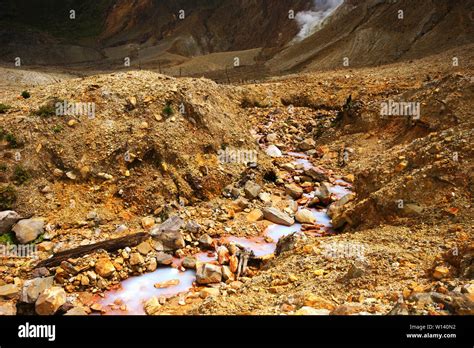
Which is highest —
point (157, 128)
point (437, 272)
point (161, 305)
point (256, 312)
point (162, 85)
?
point (162, 85)

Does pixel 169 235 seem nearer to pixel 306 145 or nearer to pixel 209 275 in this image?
pixel 209 275

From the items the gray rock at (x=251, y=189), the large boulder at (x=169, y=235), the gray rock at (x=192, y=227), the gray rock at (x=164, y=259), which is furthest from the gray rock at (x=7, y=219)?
the gray rock at (x=251, y=189)

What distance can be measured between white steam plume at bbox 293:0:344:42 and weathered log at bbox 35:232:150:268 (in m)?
46.5

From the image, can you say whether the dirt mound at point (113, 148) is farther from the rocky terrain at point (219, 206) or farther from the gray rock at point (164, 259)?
the gray rock at point (164, 259)

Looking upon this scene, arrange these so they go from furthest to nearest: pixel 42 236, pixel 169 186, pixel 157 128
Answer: pixel 157 128, pixel 169 186, pixel 42 236

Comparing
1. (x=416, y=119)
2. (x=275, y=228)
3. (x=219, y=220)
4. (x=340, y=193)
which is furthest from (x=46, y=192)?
(x=416, y=119)

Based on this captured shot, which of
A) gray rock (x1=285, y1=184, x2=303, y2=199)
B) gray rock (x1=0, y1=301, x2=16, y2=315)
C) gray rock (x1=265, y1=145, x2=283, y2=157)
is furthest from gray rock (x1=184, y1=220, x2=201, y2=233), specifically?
gray rock (x1=265, y1=145, x2=283, y2=157)

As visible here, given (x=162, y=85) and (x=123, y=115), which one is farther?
(x=162, y=85)

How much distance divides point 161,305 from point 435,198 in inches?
250

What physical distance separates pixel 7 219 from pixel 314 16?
5288 centimetres

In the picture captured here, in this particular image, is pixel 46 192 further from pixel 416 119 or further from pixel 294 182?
pixel 416 119

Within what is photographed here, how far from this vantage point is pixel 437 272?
5.79m

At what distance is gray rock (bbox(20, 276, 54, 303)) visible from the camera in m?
7.49

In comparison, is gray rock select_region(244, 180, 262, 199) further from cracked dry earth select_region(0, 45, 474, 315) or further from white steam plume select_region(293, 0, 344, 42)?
white steam plume select_region(293, 0, 344, 42)
